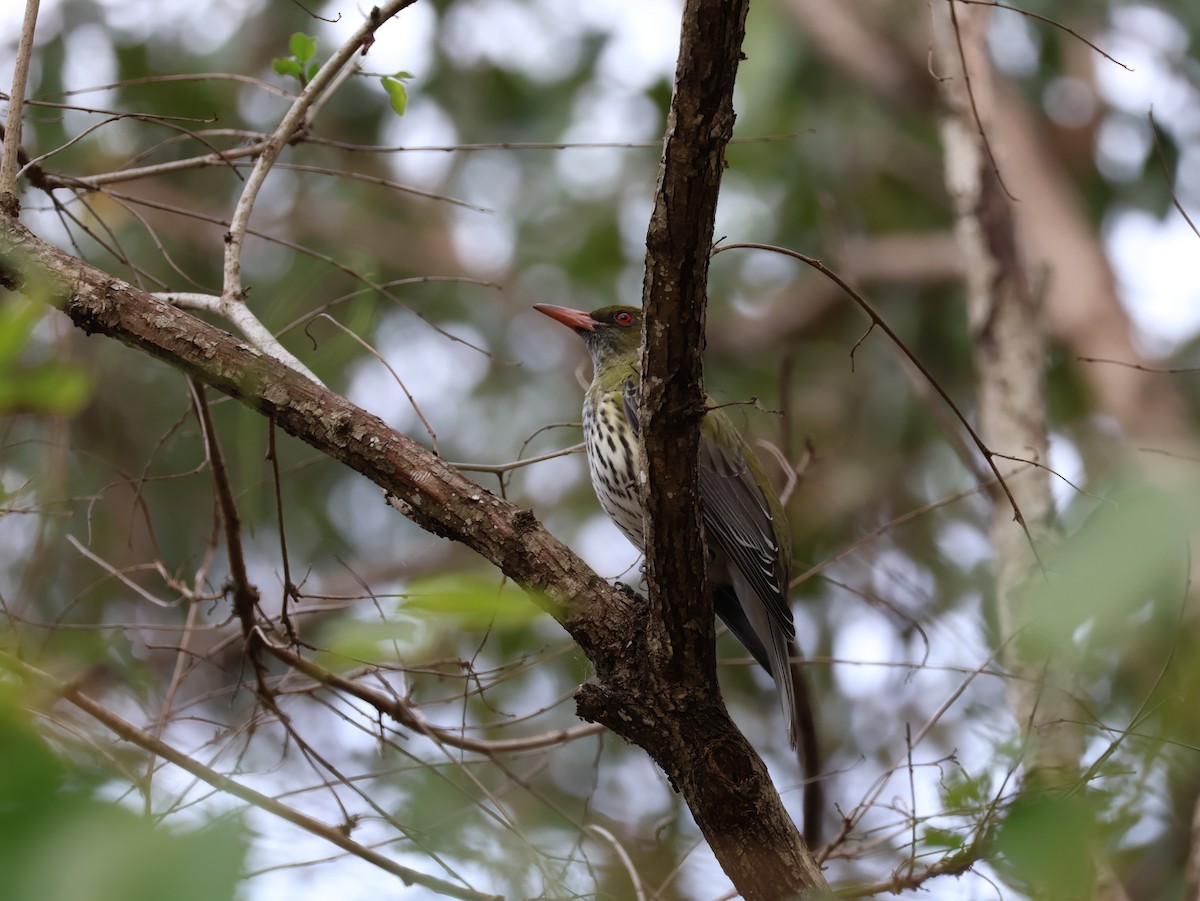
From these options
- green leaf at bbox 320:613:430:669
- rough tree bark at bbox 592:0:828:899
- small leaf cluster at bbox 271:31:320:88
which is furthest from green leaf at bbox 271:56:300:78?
green leaf at bbox 320:613:430:669

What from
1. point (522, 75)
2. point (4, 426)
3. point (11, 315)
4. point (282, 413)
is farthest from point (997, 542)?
point (522, 75)

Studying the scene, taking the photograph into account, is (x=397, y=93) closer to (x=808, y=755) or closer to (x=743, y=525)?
(x=743, y=525)

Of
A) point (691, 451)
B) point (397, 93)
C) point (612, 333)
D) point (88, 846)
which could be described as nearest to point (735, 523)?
point (612, 333)

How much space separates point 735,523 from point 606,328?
151 cm

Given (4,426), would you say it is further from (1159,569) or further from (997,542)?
(997,542)

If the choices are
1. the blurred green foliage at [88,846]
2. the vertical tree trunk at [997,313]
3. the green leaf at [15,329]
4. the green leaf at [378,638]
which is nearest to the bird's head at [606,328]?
the vertical tree trunk at [997,313]

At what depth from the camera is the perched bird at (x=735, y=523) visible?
13.9 feet

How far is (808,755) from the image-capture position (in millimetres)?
4906

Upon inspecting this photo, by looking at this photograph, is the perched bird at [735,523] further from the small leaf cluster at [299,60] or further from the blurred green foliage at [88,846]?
the blurred green foliage at [88,846]

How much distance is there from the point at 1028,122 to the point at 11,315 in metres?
9.57

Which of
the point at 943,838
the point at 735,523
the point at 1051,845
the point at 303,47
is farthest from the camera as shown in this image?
the point at 735,523

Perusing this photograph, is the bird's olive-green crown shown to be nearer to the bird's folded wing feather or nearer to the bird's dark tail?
the bird's folded wing feather

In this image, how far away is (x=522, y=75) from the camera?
9312 mm

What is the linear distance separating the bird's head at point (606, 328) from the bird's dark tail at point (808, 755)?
154cm
